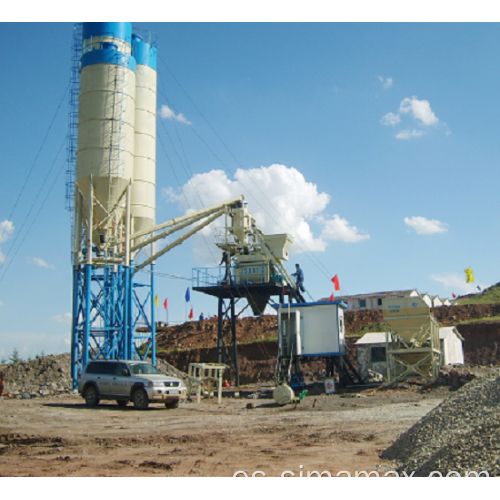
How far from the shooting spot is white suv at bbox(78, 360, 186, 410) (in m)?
20.5

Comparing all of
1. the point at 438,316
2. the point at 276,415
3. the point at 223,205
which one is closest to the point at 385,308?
the point at 223,205

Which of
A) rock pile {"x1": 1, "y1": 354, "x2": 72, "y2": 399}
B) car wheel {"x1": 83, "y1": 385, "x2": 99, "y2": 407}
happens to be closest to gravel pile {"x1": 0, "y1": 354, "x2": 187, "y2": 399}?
rock pile {"x1": 1, "y1": 354, "x2": 72, "y2": 399}

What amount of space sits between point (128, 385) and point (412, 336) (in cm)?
1675

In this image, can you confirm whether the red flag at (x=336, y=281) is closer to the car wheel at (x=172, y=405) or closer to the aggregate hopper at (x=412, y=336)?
the aggregate hopper at (x=412, y=336)

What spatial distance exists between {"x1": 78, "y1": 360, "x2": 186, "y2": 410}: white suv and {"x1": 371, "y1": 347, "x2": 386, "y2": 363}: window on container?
19801mm

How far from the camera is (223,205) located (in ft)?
114

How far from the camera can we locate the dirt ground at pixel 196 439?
357 inches

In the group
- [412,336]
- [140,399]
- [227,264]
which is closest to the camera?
[140,399]

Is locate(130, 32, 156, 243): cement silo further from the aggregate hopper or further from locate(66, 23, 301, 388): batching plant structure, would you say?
the aggregate hopper

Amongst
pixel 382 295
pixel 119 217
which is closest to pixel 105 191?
pixel 119 217

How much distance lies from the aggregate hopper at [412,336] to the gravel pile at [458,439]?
1824 centimetres

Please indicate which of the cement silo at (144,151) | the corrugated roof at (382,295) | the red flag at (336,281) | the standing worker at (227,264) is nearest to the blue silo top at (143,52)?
the cement silo at (144,151)

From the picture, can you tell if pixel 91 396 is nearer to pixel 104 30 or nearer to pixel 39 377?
pixel 39 377

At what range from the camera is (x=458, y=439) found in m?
8.50
